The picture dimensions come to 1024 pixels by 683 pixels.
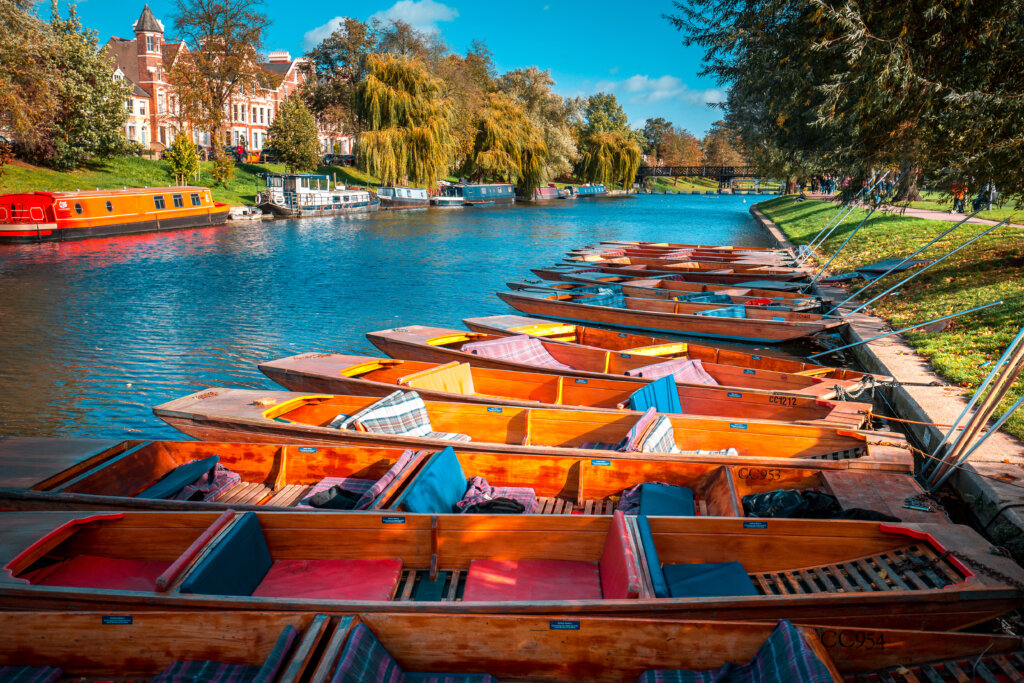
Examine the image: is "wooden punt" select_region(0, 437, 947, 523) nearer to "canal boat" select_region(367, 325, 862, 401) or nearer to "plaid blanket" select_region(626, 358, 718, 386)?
"canal boat" select_region(367, 325, 862, 401)

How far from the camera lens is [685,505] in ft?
19.8

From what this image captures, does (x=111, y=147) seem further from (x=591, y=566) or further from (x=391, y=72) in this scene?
(x=591, y=566)

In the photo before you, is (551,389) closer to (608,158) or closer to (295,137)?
(295,137)

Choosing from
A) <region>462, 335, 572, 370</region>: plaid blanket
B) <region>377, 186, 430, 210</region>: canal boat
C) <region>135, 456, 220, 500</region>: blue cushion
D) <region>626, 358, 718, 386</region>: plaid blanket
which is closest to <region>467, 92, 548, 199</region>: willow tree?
<region>377, 186, 430, 210</region>: canal boat

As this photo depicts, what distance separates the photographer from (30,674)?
384 centimetres

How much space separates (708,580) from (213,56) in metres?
58.2

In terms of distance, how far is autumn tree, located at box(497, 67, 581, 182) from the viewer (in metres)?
62.3

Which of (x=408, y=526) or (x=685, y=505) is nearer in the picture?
(x=408, y=526)

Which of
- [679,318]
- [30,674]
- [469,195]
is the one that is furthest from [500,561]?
[469,195]

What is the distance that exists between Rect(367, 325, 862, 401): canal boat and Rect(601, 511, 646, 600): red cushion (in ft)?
13.5

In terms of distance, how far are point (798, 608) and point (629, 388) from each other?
4.81m

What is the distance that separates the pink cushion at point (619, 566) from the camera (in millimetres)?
4234

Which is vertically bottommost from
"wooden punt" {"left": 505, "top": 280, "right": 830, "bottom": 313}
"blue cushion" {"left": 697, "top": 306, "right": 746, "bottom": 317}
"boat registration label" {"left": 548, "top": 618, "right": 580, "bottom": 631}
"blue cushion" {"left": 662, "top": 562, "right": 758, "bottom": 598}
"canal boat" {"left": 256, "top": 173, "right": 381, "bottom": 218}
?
"blue cushion" {"left": 662, "top": 562, "right": 758, "bottom": 598}

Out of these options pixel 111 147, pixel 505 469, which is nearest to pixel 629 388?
pixel 505 469
